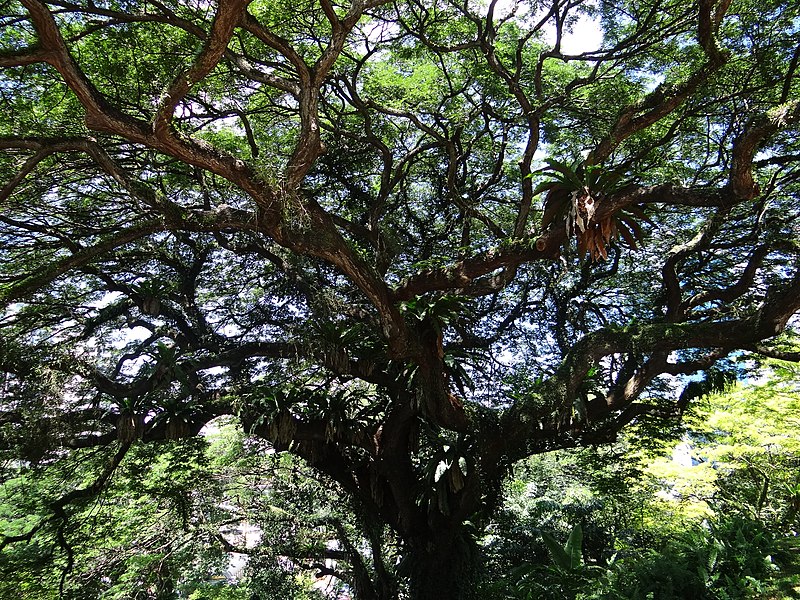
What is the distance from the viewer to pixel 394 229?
9.92m

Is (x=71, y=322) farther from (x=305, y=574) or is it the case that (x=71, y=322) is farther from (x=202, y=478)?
(x=305, y=574)

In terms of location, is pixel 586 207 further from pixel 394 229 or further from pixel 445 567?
pixel 445 567

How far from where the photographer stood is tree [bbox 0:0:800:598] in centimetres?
602

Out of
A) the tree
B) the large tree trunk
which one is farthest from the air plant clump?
the large tree trunk

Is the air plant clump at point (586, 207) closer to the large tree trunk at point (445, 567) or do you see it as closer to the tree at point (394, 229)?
the tree at point (394, 229)

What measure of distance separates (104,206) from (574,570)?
856 cm

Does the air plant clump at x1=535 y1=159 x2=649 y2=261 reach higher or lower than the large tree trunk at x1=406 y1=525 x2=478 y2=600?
higher

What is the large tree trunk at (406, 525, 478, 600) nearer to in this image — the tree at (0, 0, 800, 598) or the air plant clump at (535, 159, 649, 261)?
the tree at (0, 0, 800, 598)

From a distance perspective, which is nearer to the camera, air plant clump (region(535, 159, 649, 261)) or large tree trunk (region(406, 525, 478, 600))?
air plant clump (region(535, 159, 649, 261))

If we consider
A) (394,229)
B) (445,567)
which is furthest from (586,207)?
(445,567)

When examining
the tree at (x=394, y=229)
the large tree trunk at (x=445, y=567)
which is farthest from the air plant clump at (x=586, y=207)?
the large tree trunk at (x=445, y=567)

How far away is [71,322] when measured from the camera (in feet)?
31.4

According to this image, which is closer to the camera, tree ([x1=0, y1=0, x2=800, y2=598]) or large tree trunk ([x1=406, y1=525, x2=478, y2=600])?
tree ([x1=0, y1=0, x2=800, y2=598])

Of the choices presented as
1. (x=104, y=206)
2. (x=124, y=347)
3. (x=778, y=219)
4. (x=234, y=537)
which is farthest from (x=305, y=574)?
(x=778, y=219)
